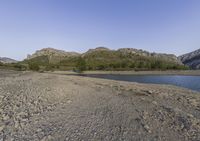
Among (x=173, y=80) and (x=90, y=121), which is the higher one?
(x=90, y=121)

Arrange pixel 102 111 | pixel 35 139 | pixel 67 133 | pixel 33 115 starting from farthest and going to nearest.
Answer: pixel 102 111 → pixel 33 115 → pixel 67 133 → pixel 35 139

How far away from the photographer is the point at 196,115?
10.7 metres

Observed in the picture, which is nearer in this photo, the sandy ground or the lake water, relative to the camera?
the sandy ground

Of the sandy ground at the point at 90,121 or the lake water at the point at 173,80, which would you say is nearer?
the sandy ground at the point at 90,121

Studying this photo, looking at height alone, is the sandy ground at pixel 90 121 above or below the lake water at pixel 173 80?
above

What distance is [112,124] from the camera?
8.65 m

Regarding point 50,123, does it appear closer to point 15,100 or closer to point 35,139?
point 35,139

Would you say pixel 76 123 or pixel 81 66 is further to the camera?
pixel 81 66

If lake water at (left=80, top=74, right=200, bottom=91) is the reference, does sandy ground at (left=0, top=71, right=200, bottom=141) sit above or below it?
above

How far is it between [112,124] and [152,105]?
464cm

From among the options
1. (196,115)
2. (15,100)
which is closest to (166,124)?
(196,115)

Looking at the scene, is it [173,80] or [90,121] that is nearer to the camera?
[90,121]

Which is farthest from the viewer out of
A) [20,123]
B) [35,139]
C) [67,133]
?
[20,123]

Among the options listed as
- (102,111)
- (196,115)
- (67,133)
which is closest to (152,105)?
(196,115)
